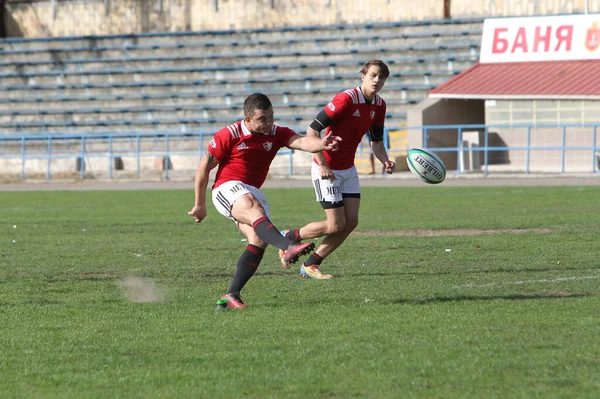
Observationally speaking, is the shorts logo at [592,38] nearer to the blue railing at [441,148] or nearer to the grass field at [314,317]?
the blue railing at [441,148]

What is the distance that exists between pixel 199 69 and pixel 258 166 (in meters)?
30.6

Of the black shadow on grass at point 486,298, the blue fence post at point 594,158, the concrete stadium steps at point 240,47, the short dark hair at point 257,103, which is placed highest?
the concrete stadium steps at point 240,47

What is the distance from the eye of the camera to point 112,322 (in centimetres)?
716

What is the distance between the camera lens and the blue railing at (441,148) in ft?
99.6

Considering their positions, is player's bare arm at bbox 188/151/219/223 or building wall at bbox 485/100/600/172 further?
building wall at bbox 485/100/600/172

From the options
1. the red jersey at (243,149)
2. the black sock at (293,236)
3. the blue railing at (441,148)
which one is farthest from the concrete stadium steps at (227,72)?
the red jersey at (243,149)

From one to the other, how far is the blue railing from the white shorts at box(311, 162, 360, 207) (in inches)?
768

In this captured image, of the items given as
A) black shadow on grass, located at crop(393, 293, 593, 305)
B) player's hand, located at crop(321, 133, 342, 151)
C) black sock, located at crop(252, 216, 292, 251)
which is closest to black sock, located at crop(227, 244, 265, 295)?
black sock, located at crop(252, 216, 292, 251)

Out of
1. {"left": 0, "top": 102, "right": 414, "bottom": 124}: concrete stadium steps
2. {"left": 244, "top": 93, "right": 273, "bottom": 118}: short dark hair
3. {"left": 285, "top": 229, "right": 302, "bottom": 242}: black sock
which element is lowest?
{"left": 285, "top": 229, "right": 302, "bottom": 242}: black sock

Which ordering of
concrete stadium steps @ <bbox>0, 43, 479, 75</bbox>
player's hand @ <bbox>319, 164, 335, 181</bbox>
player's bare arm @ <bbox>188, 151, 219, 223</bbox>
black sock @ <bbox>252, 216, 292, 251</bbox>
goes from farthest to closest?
1. concrete stadium steps @ <bbox>0, 43, 479, 75</bbox>
2. player's hand @ <bbox>319, 164, 335, 181</bbox>
3. player's bare arm @ <bbox>188, 151, 219, 223</bbox>
4. black sock @ <bbox>252, 216, 292, 251</bbox>

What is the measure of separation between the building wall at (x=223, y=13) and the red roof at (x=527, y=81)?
3.92 m

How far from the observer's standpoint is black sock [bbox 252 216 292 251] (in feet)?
24.0

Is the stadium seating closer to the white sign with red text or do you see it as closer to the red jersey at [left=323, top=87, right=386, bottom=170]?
the white sign with red text

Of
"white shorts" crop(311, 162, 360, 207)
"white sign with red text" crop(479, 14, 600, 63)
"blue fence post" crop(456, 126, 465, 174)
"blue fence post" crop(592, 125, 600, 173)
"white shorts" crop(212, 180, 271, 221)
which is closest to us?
"white shorts" crop(212, 180, 271, 221)
